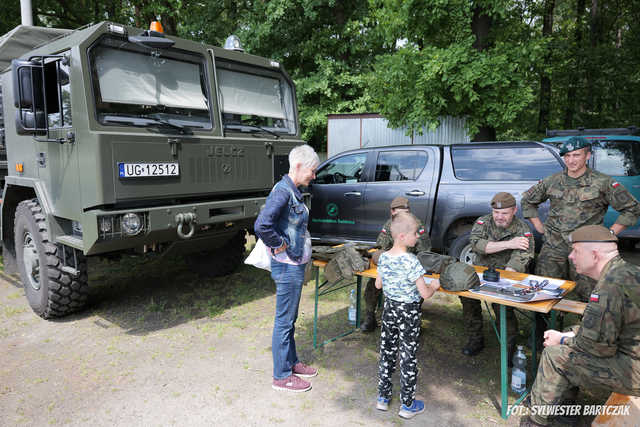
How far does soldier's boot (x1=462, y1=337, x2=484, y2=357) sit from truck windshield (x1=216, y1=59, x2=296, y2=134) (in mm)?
3082

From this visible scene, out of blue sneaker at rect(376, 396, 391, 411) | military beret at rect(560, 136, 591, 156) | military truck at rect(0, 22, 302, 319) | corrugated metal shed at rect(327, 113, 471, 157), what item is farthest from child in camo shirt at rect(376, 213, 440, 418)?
corrugated metal shed at rect(327, 113, 471, 157)

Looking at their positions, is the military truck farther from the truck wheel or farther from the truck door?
the truck wheel

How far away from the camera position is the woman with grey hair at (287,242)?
2.94 m

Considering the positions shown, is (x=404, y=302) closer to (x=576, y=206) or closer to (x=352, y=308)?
(x=352, y=308)

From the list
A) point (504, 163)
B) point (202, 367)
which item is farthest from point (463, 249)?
point (202, 367)

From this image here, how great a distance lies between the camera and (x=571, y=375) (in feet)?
8.20

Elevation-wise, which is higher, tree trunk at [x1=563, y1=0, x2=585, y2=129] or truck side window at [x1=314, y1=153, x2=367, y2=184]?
tree trunk at [x1=563, y1=0, x2=585, y2=129]

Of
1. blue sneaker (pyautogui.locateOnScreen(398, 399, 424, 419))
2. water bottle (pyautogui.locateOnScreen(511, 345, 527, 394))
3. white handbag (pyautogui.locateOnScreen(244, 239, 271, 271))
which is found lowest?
blue sneaker (pyautogui.locateOnScreen(398, 399, 424, 419))

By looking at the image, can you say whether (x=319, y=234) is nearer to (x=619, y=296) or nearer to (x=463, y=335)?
(x=463, y=335)

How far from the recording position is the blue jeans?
3.10m

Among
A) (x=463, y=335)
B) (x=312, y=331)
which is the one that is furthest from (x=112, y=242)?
(x=463, y=335)

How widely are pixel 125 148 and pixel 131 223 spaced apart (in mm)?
641

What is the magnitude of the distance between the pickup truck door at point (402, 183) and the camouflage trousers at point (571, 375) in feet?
10.6

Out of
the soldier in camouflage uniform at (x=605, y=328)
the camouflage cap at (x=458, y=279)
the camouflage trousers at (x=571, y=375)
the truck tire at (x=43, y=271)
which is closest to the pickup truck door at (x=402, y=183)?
the camouflage cap at (x=458, y=279)
